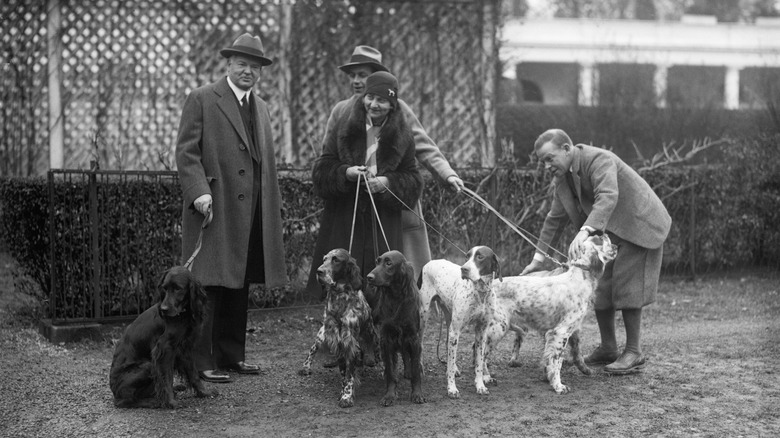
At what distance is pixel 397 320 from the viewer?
16.7ft

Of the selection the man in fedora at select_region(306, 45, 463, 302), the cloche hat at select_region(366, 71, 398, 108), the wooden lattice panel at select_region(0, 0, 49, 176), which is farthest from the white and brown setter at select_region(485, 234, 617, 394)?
the wooden lattice panel at select_region(0, 0, 49, 176)

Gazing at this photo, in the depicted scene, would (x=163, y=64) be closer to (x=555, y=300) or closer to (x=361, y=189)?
(x=361, y=189)

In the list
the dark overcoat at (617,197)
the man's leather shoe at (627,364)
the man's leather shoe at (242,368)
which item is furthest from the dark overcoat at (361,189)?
the man's leather shoe at (627,364)

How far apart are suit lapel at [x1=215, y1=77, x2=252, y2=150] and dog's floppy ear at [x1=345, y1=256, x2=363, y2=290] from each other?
1064mm

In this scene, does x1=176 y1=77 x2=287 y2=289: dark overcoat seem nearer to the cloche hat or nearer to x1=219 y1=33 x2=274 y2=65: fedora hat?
x1=219 y1=33 x2=274 y2=65: fedora hat

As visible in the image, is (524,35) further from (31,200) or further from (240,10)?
(31,200)

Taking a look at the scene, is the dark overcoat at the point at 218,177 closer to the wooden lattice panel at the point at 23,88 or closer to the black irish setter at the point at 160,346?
the black irish setter at the point at 160,346

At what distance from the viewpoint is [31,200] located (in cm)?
737

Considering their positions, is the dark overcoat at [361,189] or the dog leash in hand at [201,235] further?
the dark overcoat at [361,189]

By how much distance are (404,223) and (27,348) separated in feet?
10.00

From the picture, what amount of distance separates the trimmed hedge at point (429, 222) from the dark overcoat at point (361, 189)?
0.41 metres

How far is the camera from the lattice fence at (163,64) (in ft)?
35.4

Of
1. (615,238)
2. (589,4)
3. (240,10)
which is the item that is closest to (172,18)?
(240,10)

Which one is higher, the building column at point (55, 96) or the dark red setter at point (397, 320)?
the building column at point (55, 96)
